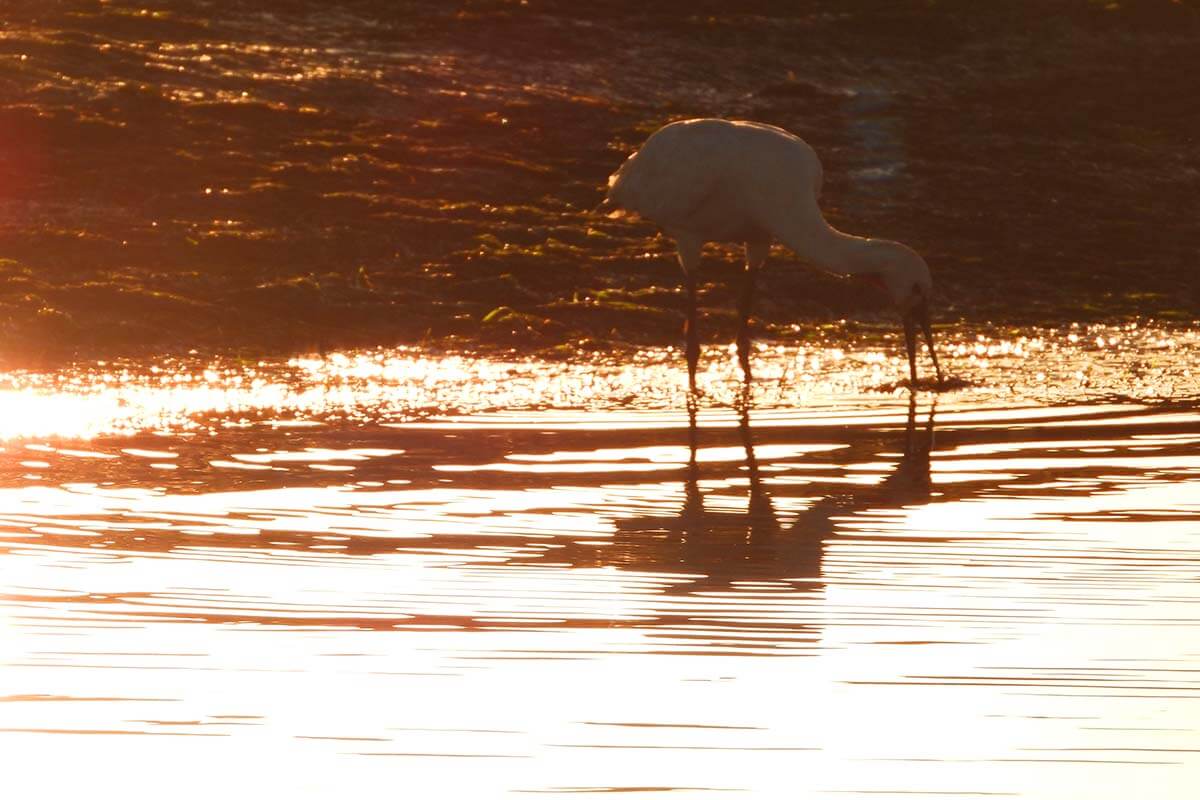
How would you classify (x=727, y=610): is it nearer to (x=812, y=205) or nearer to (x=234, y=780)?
(x=234, y=780)

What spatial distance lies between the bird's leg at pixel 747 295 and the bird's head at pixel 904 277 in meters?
1.07

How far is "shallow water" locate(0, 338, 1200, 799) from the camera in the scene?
15.8ft

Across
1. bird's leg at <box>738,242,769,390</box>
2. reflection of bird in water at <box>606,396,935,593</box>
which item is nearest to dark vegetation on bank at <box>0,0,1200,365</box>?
Answer: bird's leg at <box>738,242,769,390</box>

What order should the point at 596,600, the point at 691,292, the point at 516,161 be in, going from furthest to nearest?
1. the point at 516,161
2. the point at 691,292
3. the point at 596,600

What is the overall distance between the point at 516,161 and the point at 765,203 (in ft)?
25.4

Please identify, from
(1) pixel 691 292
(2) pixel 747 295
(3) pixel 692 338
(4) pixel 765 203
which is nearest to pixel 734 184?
(4) pixel 765 203

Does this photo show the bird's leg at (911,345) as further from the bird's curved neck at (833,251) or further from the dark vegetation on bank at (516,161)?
the dark vegetation on bank at (516,161)

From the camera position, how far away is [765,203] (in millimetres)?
13398

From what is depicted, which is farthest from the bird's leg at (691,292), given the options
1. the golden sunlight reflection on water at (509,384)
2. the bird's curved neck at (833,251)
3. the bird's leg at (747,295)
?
the bird's curved neck at (833,251)

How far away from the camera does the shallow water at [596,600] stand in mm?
4820

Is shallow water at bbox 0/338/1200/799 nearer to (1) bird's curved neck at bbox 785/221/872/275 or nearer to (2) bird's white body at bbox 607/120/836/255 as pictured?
(1) bird's curved neck at bbox 785/221/872/275

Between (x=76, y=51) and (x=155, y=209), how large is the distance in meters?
5.69

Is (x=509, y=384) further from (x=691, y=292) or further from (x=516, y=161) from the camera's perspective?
(x=516, y=161)

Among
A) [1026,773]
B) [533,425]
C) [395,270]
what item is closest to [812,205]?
[533,425]
